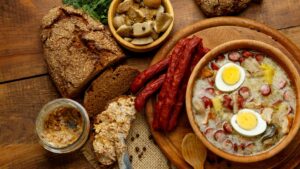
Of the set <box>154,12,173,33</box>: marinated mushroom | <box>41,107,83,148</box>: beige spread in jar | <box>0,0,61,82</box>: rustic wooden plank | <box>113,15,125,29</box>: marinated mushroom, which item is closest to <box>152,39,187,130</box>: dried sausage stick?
<box>154,12,173,33</box>: marinated mushroom

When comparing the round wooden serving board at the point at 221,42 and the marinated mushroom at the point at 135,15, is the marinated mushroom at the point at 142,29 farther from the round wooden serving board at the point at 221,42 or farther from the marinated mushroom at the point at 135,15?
the round wooden serving board at the point at 221,42

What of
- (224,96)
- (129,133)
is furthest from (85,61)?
(224,96)

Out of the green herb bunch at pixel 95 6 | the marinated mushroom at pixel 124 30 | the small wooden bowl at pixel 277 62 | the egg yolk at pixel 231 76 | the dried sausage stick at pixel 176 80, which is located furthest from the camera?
the green herb bunch at pixel 95 6

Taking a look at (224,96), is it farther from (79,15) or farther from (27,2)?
(27,2)

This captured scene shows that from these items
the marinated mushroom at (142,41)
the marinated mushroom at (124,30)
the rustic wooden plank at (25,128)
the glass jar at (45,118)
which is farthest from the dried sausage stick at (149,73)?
the rustic wooden plank at (25,128)

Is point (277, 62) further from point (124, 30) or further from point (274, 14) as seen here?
point (124, 30)
